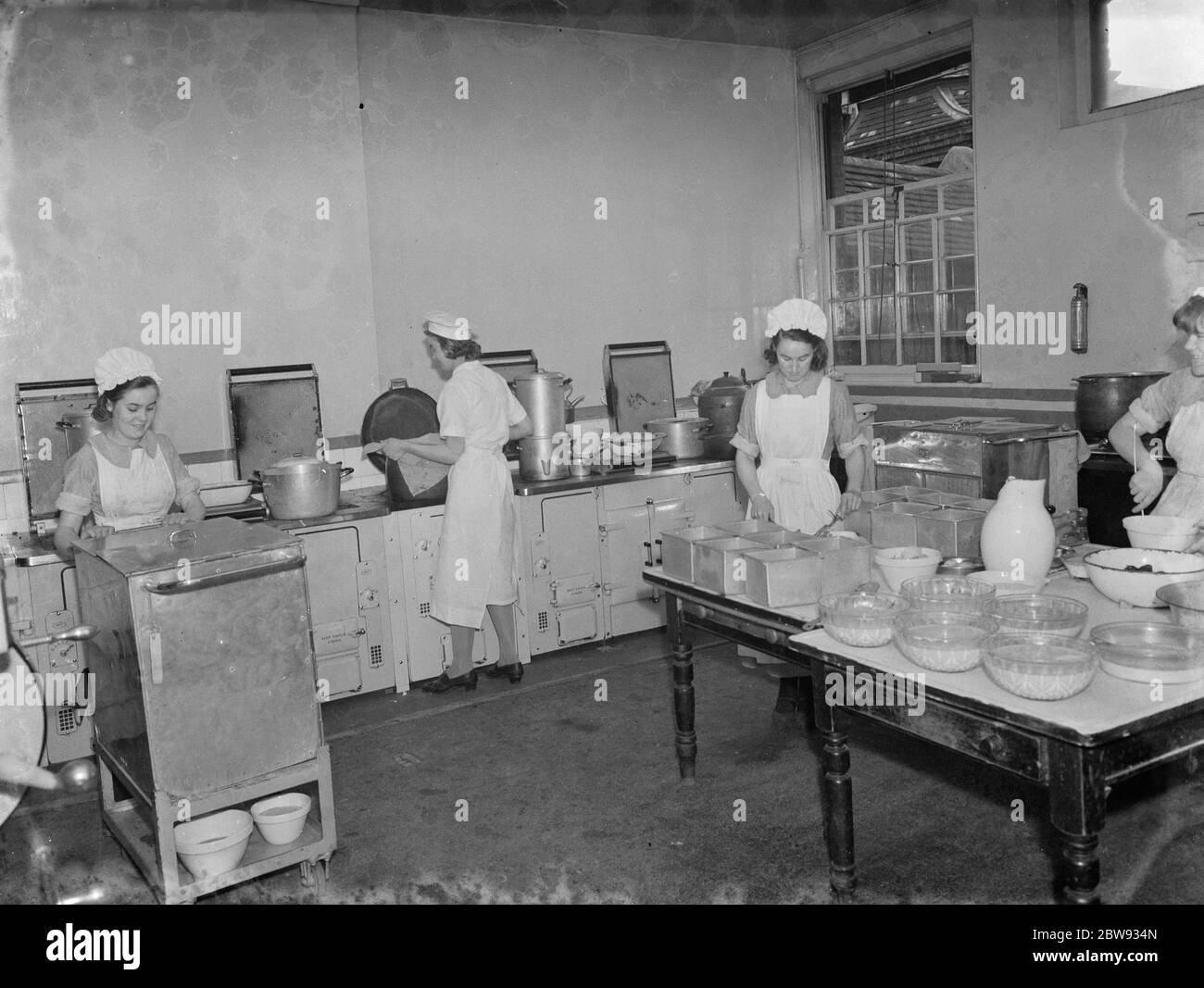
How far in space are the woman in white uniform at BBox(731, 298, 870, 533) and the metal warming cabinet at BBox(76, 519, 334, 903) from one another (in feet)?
5.99

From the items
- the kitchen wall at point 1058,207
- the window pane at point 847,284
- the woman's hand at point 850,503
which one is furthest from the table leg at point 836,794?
the window pane at point 847,284

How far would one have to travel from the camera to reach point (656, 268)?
6656 millimetres

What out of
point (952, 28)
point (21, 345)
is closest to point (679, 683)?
point (21, 345)

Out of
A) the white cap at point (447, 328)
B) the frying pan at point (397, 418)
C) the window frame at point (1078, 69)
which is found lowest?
the frying pan at point (397, 418)

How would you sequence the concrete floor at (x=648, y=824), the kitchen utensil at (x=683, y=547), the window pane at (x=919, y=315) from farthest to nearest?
1. the window pane at (x=919, y=315)
2. the kitchen utensil at (x=683, y=547)
3. the concrete floor at (x=648, y=824)

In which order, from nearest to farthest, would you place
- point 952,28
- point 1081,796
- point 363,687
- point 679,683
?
point 1081,796
point 679,683
point 363,687
point 952,28

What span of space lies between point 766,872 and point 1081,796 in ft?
4.35

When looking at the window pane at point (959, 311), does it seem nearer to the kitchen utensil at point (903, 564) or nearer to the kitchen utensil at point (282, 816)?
the kitchen utensil at point (903, 564)

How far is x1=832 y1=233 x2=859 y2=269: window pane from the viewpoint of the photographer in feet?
23.4

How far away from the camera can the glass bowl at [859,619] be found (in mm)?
2551

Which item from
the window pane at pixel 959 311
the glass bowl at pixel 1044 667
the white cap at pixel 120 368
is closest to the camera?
the glass bowl at pixel 1044 667

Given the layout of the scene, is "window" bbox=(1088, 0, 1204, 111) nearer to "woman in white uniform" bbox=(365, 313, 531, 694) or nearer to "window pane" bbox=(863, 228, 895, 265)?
"window pane" bbox=(863, 228, 895, 265)

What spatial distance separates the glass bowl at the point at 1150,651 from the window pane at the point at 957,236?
438cm

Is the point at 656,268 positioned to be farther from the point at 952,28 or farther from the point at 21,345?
the point at 21,345
